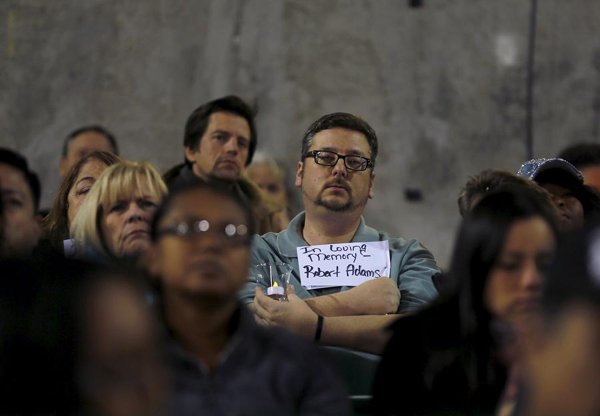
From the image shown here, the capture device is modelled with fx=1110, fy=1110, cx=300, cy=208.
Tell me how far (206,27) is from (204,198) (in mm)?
4955

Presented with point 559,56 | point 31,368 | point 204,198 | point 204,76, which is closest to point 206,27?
point 204,76

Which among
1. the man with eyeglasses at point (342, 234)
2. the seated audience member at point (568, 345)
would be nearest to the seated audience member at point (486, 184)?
the man with eyeglasses at point (342, 234)

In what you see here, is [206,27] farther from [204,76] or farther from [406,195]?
[406,195]

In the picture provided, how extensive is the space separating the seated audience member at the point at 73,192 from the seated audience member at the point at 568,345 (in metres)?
2.56

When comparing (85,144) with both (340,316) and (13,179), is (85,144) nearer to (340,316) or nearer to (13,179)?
(13,179)

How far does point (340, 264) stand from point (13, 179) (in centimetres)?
121

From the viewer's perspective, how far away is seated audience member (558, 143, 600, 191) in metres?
5.15

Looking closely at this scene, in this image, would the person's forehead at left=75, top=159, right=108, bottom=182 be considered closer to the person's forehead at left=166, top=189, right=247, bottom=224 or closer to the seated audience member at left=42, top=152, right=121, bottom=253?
the seated audience member at left=42, top=152, right=121, bottom=253

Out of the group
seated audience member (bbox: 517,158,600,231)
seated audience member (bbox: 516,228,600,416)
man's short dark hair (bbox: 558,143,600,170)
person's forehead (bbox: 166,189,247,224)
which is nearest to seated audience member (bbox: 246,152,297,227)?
man's short dark hair (bbox: 558,143,600,170)

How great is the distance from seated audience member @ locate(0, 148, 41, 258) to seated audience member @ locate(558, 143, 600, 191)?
2534mm

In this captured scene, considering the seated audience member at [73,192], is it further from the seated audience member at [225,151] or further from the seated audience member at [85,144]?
the seated audience member at [85,144]

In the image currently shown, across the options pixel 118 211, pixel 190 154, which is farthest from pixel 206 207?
pixel 190 154

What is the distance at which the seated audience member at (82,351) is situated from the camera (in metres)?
1.97

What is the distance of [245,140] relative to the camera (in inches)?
205
